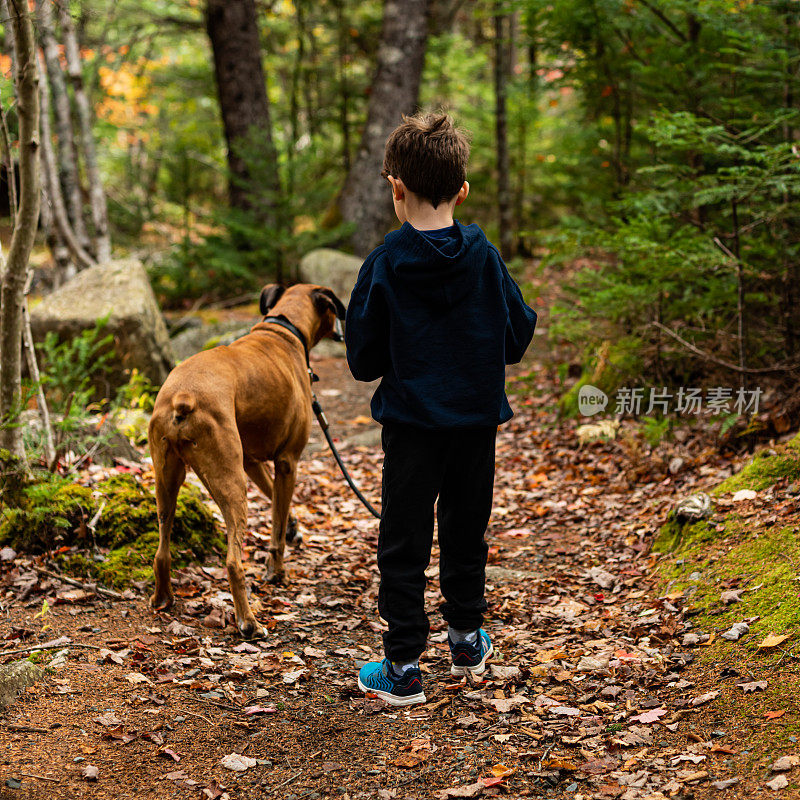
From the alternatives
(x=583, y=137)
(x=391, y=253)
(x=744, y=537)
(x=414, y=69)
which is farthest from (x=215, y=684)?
(x=414, y=69)

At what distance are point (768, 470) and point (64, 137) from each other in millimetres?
10100

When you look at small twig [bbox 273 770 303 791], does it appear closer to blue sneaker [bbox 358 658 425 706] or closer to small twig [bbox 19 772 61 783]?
blue sneaker [bbox 358 658 425 706]

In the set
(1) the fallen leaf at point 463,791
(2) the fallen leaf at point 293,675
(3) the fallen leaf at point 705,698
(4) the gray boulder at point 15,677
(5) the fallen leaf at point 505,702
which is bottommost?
(2) the fallen leaf at point 293,675

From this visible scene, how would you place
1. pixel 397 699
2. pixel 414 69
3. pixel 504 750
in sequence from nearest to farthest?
pixel 504 750, pixel 397 699, pixel 414 69

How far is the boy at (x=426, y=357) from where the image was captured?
320 cm

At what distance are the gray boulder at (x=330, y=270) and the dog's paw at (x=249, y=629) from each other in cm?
855

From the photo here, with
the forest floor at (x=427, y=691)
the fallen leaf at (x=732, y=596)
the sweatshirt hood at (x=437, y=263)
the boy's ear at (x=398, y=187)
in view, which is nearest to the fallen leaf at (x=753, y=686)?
the forest floor at (x=427, y=691)

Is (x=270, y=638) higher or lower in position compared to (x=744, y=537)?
lower

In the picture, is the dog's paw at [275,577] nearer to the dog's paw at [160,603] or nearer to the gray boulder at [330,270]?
the dog's paw at [160,603]

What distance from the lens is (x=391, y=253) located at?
3248 millimetres

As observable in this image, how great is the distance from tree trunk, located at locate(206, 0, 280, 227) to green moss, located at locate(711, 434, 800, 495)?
9.53 m

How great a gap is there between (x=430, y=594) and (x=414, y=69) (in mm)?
11020

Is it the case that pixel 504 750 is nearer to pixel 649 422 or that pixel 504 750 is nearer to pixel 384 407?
pixel 384 407

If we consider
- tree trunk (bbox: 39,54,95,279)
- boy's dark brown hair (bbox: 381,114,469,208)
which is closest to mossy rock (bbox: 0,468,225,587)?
boy's dark brown hair (bbox: 381,114,469,208)
